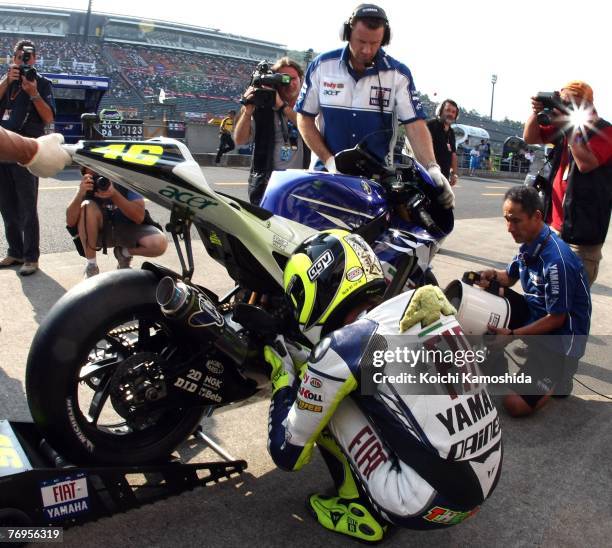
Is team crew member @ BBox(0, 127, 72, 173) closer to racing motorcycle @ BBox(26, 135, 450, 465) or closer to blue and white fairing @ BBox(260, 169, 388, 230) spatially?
racing motorcycle @ BBox(26, 135, 450, 465)

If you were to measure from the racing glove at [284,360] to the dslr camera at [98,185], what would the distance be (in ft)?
7.22

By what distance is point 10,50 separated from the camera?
147 feet

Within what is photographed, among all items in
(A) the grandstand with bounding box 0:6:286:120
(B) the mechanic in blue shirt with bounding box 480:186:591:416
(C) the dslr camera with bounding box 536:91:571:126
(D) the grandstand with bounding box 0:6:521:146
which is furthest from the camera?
(D) the grandstand with bounding box 0:6:521:146

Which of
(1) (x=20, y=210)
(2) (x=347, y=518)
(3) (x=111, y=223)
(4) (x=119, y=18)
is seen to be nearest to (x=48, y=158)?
(2) (x=347, y=518)

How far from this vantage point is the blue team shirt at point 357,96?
400 cm

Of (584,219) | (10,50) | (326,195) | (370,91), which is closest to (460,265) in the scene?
(584,219)

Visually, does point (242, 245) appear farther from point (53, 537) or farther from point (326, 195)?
point (53, 537)

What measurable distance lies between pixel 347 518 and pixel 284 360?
64cm

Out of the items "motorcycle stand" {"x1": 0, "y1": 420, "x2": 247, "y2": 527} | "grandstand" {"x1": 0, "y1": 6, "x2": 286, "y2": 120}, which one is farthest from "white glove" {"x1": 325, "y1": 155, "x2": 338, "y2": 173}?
"grandstand" {"x1": 0, "y1": 6, "x2": 286, "y2": 120}

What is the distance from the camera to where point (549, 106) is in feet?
14.4

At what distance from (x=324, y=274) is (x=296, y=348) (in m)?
0.49

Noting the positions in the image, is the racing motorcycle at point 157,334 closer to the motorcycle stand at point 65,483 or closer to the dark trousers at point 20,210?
the motorcycle stand at point 65,483

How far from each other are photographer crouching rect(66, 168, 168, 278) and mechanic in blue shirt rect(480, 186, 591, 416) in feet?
8.14

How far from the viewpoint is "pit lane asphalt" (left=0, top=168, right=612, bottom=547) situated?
240 centimetres
